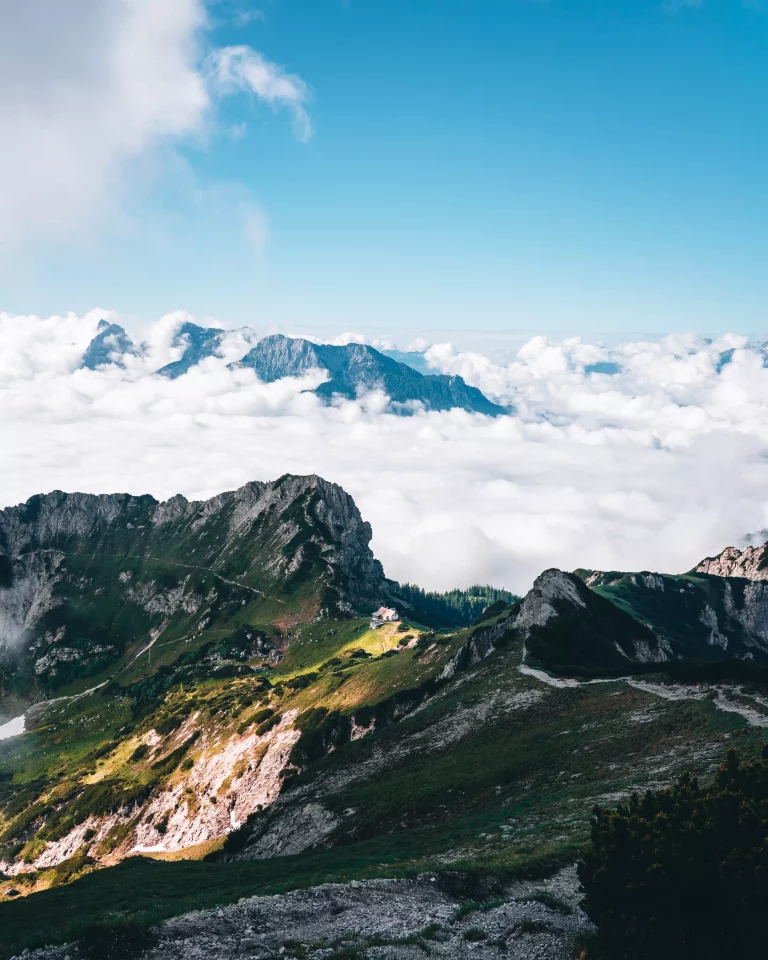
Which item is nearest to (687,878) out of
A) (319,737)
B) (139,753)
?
(319,737)

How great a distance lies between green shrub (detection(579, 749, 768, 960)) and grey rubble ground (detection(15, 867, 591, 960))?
389 cm

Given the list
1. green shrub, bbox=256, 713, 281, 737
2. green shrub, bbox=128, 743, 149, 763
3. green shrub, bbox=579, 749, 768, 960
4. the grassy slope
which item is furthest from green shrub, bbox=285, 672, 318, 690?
green shrub, bbox=579, 749, 768, 960

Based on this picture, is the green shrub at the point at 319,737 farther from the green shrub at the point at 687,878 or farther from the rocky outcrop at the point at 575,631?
the green shrub at the point at 687,878

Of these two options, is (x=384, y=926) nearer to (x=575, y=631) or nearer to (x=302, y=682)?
(x=575, y=631)

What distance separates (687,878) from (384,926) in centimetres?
1742

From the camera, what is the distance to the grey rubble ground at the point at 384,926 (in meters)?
31.2

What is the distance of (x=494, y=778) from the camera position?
2815 inches

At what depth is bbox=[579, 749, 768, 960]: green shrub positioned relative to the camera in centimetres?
2619

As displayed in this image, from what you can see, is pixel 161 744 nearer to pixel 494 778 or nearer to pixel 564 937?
pixel 494 778

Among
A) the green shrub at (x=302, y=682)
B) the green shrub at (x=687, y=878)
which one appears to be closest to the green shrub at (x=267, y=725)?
the green shrub at (x=302, y=682)

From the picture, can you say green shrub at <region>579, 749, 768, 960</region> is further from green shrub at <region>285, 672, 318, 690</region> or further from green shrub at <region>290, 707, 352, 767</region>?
green shrub at <region>285, 672, 318, 690</region>

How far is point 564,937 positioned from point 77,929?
88.7 feet

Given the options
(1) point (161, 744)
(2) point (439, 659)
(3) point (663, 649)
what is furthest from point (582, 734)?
(1) point (161, 744)

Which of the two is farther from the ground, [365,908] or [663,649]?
[365,908]
